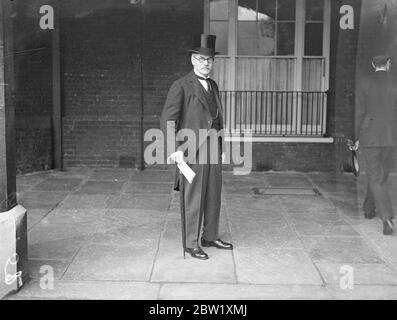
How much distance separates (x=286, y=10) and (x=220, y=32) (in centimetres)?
123

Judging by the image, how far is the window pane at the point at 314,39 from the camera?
35.7 feet

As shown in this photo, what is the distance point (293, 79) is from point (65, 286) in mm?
7073

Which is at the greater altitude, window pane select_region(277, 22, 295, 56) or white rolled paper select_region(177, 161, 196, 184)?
window pane select_region(277, 22, 295, 56)

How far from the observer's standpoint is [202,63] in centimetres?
561

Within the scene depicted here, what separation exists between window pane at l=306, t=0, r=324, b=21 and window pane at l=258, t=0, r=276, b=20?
611mm

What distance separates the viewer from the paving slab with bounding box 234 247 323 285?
511cm

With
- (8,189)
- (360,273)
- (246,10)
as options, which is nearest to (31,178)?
(246,10)

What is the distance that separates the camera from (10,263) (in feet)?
15.5

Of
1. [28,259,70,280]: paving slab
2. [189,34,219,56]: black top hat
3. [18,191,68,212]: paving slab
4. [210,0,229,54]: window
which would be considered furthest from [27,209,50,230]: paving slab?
[210,0,229,54]: window

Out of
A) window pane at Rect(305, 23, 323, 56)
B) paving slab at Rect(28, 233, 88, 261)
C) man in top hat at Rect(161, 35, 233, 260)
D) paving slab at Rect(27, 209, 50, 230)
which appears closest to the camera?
man in top hat at Rect(161, 35, 233, 260)

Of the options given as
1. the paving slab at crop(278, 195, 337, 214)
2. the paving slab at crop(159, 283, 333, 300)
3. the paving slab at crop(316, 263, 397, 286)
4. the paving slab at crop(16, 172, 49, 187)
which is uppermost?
the paving slab at crop(16, 172, 49, 187)

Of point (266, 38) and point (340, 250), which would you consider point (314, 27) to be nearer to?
point (266, 38)

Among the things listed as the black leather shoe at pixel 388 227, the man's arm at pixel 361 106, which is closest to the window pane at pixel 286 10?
the man's arm at pixel 361 106

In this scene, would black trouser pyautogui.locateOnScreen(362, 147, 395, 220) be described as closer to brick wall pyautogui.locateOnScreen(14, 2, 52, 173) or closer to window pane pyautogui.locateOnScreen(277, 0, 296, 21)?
window pane pyautogui.locateOnScreen(277, 0, 296, 21)
